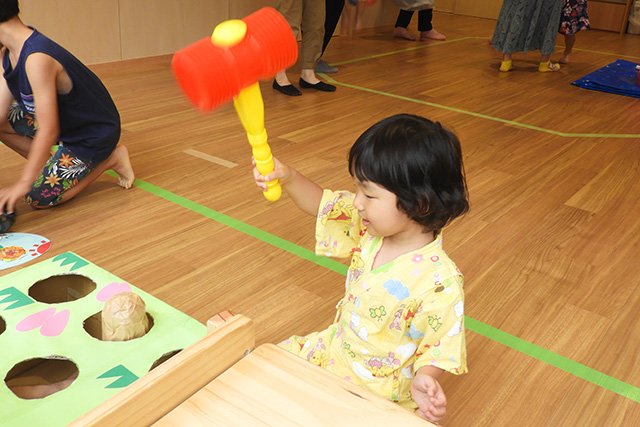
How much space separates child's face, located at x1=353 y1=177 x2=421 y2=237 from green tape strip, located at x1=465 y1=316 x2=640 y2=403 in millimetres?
570

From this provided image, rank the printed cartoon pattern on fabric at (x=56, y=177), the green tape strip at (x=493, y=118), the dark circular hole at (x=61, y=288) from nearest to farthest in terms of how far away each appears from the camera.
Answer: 1. the dark circular hole at (x=61, y=288)
2. the printed cartoon pattern on fabric at (x=56, y=177)
3. the green tape strip at (x=493, y=118)

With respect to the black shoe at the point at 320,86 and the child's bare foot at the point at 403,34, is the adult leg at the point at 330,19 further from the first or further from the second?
the child's bare foot at the point at 403,34

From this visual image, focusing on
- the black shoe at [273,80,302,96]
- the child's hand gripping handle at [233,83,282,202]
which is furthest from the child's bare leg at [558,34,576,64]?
the child's hand gripping handle at [233,83,282,202]

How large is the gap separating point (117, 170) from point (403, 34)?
12.0 ft

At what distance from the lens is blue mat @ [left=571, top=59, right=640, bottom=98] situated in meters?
3.63

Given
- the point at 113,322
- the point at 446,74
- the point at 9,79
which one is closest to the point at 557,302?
the point at 113,322

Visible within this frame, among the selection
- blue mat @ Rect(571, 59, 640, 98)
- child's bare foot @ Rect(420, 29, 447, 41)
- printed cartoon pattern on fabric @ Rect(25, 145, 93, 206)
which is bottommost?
child's bare foot @ Rect(420, 29, 447, 41)

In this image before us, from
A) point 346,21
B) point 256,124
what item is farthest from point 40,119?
point 346,21

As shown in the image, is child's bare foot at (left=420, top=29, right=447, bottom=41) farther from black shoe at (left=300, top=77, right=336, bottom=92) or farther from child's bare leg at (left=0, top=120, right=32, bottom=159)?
child's bare leg at (left=0, top=120, right=32, bottom=159)

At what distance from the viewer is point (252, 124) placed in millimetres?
768

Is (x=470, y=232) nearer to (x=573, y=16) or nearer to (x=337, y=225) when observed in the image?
(x=337, y=225)

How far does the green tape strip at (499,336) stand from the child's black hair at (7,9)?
2.27ft

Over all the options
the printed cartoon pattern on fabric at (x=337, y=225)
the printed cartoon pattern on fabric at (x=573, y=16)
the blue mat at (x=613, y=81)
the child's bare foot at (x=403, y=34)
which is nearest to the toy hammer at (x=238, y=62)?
the printed cartoon pattern on fabric at (x=337, y=225)

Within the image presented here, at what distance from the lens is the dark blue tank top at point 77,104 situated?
166 cm
